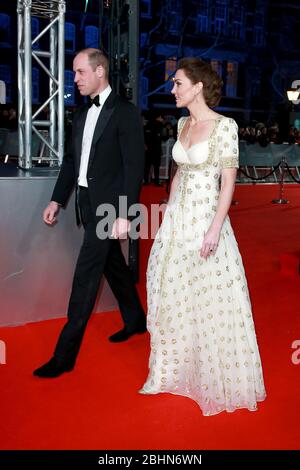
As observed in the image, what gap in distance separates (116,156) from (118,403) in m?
1.32

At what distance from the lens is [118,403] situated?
9.98 feet

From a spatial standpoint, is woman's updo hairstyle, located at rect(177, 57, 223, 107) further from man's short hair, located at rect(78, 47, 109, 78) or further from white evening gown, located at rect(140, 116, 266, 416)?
man's short hair, located at rect(78, 47, 109, 78)

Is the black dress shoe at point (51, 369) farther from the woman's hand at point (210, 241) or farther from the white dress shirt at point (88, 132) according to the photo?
the woman's hand at point (210, 241)

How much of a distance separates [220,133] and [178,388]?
1.34 metres

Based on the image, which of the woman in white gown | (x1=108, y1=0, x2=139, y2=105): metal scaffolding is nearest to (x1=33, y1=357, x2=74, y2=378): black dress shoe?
the woman in white gown

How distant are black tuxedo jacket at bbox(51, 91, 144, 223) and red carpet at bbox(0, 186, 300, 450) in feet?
3.14

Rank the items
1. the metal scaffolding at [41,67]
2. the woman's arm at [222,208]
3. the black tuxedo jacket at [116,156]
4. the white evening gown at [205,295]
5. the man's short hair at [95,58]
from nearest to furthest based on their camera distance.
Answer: the woman's arm at [222,208]
the white evening gown at [205,295]
the man's short hair at [95,58]
the black tuxedo jacket at [116,156]
the metal scaffolding at [41,67]

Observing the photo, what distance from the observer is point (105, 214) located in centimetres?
337

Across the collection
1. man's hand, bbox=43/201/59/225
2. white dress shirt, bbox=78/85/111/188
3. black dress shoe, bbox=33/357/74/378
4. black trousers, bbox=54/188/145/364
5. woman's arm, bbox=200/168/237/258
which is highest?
white dress shirt, bbox=78/85/111/188

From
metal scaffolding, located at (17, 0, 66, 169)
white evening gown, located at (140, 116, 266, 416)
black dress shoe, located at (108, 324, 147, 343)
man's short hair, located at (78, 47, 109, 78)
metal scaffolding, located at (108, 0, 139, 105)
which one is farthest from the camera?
metal scaffolding, located at (108, 0, 139, 105)

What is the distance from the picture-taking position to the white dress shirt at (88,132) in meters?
3.35

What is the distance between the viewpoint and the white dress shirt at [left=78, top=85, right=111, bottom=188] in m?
3.35

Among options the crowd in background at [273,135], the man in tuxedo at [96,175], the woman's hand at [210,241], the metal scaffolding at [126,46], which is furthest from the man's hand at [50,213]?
the crowd in background at [273,135]
